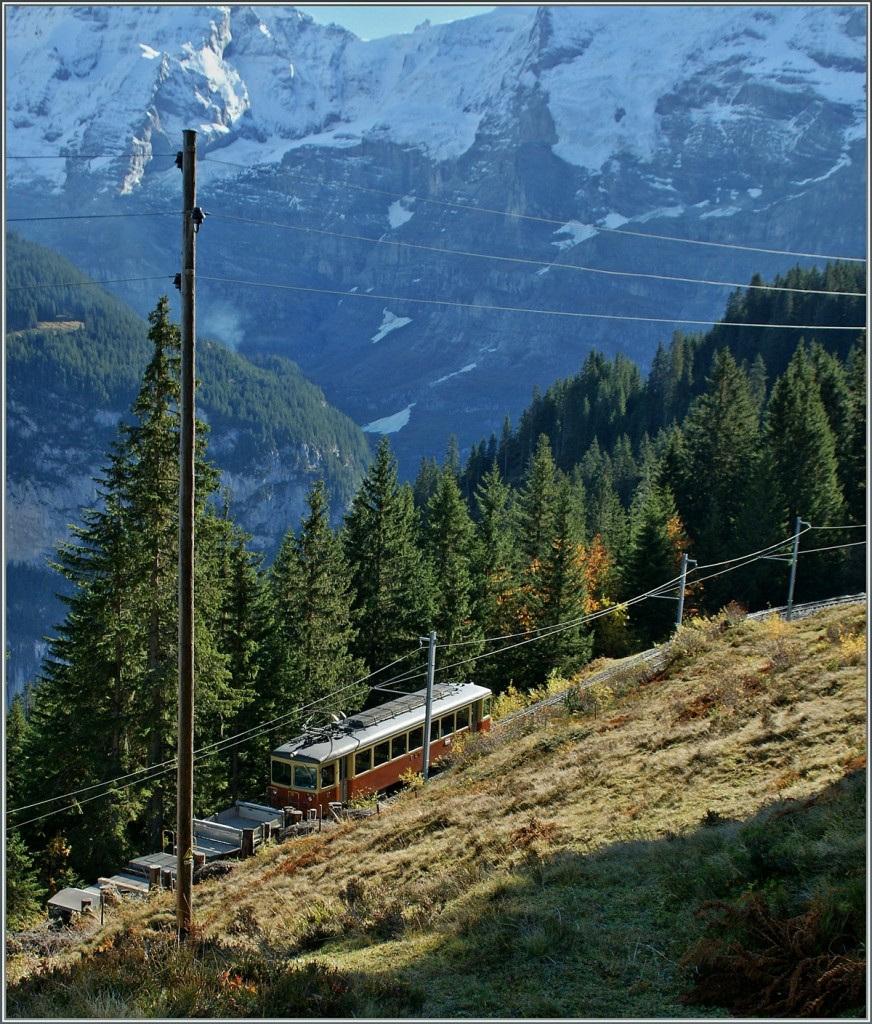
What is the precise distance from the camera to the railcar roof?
27.6 m

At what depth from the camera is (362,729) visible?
28672 mm

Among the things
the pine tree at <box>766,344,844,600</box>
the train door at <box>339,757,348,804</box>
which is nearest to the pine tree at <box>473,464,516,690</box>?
the pine tree at <box>766,344,844,600</box>

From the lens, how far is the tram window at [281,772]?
27578mm

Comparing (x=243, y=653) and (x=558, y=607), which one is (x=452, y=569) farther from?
(x=243, y=653)

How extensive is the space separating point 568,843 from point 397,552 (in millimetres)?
30102

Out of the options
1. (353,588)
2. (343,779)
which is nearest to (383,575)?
(353,588)

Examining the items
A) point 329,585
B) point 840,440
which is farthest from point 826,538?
point 329,585

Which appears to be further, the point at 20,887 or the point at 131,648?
the point at 131,648

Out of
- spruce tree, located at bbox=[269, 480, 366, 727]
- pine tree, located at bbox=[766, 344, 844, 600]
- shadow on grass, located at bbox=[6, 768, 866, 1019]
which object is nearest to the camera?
shadow on grass, located at bbox=[6, 768, 866, 1019]

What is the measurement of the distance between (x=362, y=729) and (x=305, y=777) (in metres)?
2.30

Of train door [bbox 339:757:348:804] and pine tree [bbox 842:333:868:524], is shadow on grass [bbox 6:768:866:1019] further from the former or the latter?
pine tree [bbox 842:333:868:524]

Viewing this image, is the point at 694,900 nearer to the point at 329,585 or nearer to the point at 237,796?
the point at 237,796

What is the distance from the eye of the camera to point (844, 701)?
1758 centimetres

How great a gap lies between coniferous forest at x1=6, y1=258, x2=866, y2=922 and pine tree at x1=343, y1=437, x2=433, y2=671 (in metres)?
0.09
